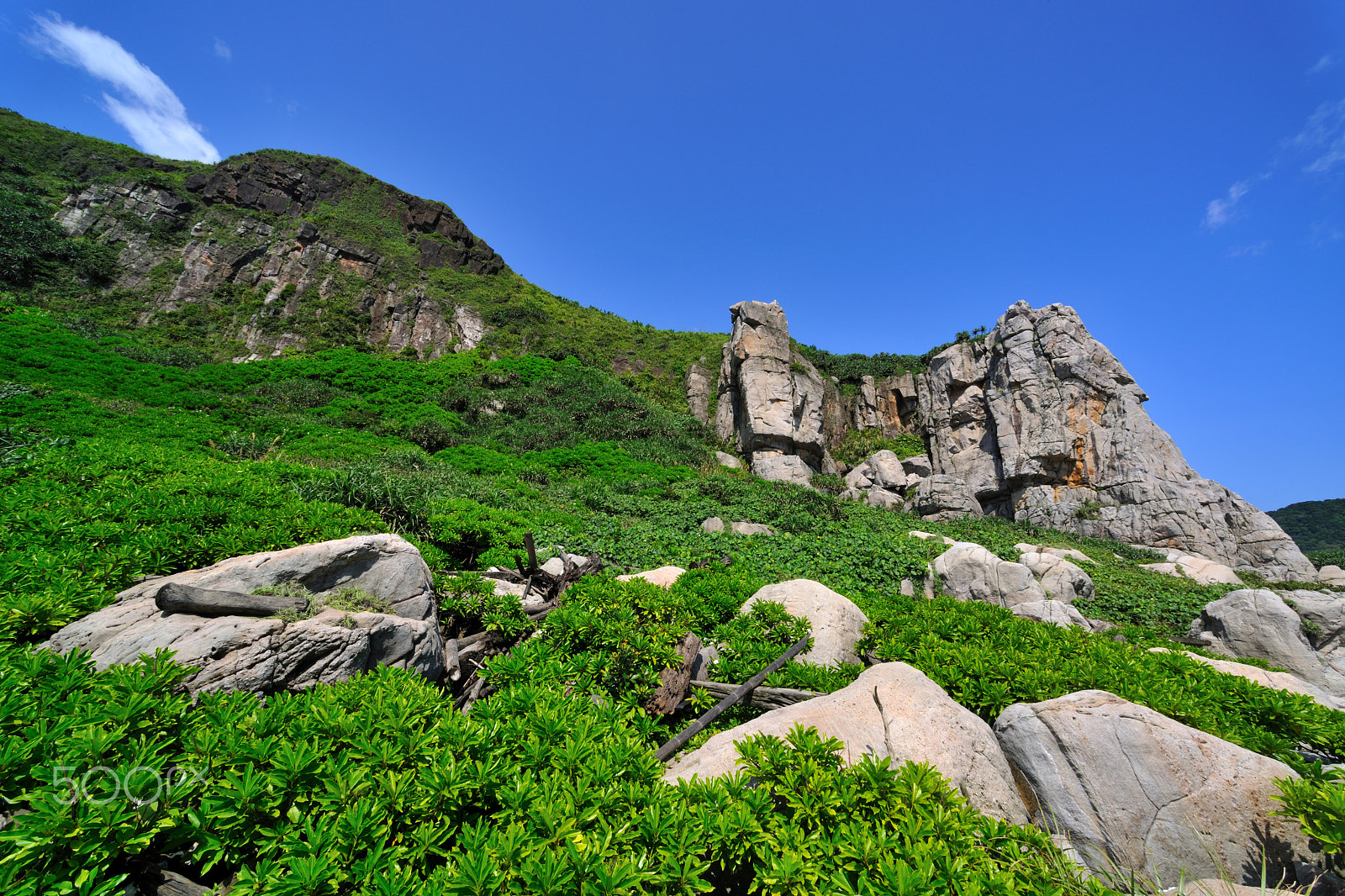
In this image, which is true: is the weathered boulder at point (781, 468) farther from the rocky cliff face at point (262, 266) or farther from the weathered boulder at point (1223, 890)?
the rocky cliff face at point (262, 266)

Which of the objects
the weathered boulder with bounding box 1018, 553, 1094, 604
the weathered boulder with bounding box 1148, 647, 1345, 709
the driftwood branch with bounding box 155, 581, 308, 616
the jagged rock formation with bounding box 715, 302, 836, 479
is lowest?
the driftwood branch with bounding box 155, 581, 308, 616

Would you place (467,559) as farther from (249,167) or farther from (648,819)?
(249,167)

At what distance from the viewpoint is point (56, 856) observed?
1837 mm

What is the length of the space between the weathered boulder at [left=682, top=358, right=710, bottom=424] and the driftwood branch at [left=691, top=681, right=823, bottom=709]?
28788mm

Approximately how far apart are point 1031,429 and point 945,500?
23.0ft

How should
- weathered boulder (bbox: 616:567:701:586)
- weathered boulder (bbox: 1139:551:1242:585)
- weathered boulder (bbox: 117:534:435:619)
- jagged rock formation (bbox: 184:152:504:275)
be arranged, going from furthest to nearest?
jagged rock formation (bbox: 184:152:504:275), weathered boulder (bbox: 1139:551:1242:585), weathered boulder (bbox: 616:567:701:586), weathered boulder (bbox: 117:534:435:619)

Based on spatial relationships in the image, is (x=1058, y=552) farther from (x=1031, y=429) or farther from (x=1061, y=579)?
(x=1031, y=429)

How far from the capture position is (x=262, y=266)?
1660 inches

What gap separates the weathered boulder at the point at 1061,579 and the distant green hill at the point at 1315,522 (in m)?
50.3

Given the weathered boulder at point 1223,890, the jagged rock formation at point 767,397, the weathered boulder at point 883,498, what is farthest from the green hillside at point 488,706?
the jagged rock formation at point 767,397

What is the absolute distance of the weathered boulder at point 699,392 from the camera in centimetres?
3488

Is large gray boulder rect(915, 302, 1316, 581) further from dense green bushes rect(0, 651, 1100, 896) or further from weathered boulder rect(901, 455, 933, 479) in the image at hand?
dense green bushes rect(0, 651, 1100, 896)

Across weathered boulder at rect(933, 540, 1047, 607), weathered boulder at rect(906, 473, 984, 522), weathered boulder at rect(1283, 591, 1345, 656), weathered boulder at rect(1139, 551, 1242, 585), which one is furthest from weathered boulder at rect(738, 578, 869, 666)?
weathered boulder at rect(906, 473, 984, 522)

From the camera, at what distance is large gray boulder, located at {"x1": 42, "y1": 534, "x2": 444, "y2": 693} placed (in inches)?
148
